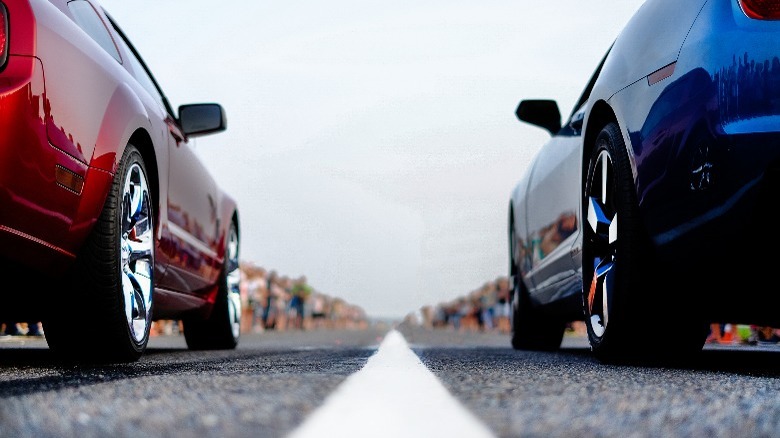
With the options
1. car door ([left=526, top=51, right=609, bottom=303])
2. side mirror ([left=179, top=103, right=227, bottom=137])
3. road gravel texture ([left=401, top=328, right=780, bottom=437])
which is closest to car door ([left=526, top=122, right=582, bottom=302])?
car door ([left=526, top=51, right=609, bottom=303])

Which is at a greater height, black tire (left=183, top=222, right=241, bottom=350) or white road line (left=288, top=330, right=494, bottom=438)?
black tire (left=183, top=222, right=241, bottom=350)

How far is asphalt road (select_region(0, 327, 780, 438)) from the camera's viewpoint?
2.21 meters

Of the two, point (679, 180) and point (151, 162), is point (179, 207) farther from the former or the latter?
point (679, 180)

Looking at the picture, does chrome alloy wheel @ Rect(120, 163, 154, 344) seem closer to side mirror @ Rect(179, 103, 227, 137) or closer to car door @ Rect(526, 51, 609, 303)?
side mirror @ Rect(179, 103, 227, 137)

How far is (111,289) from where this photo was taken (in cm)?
410

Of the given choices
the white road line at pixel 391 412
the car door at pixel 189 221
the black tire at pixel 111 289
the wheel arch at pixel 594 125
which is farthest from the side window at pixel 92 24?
the wheel arch at pixel 594 125

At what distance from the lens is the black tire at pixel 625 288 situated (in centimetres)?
409

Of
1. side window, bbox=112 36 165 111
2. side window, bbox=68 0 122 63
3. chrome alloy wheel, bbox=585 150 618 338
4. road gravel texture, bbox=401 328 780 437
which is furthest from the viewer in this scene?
side window, bbox=112 36 165 111

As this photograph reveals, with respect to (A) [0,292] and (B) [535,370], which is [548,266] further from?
(A) [0,292]

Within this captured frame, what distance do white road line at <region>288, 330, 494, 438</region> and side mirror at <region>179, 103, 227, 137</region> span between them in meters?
3.09

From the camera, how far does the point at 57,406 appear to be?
2.57 metres

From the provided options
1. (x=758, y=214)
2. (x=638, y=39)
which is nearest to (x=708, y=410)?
(x=758, y=214)

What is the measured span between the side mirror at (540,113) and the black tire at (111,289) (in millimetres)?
2708

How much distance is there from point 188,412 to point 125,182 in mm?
2080
